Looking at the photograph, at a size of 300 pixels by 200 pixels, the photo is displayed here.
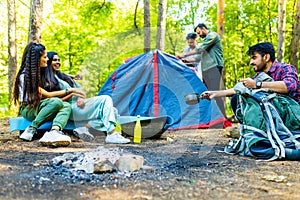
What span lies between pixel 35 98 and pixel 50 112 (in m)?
0.22

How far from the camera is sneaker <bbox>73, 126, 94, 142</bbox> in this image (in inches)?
165

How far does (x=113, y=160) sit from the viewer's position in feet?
8.66

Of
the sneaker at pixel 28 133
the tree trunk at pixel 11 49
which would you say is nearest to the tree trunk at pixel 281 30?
the tree trunk at pixel 11 49

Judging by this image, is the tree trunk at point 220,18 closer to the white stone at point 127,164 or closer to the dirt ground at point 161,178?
the dirt ground at point 161,178

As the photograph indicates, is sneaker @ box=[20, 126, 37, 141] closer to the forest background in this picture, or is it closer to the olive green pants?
the olive green pants

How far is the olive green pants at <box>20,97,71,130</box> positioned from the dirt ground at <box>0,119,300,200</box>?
46cm

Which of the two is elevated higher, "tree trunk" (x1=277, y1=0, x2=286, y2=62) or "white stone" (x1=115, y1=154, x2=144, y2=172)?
"tree trunk" (x1=277, y1=0, x2=286, y2=62)

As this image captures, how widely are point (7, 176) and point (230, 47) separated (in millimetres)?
10996

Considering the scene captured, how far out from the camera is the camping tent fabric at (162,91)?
5.68 m

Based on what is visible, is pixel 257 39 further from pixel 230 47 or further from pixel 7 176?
pixel 7 176

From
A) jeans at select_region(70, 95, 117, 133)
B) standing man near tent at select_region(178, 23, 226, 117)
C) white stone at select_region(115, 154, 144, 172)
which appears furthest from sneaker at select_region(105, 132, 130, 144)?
standing man near tent at select_region(178, 23, 226, 117)

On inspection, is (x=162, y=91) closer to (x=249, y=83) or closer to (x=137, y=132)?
(x=137, y=132)

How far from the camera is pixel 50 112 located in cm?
396

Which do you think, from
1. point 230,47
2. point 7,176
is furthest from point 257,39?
point 7,176
